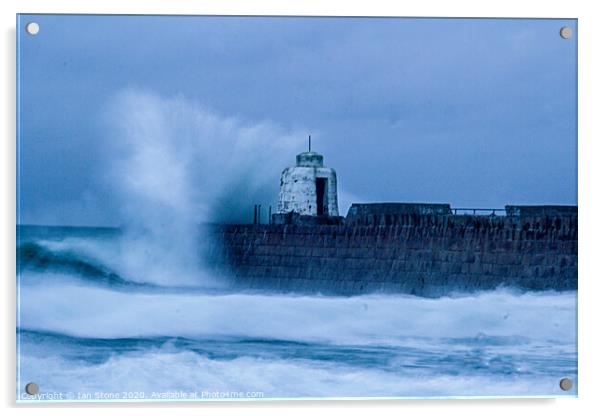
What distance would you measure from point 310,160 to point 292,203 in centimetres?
19

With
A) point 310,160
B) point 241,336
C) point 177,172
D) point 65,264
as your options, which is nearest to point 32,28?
point 177,172

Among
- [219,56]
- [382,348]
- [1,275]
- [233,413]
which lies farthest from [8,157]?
[382,348]

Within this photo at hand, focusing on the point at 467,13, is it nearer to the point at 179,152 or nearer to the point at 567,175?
the point at 567,175

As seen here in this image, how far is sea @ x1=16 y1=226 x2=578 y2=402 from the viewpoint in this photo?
3867 mm

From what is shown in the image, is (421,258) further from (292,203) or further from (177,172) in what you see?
(177,172)

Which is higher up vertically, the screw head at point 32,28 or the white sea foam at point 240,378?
the screw head at point 32,28

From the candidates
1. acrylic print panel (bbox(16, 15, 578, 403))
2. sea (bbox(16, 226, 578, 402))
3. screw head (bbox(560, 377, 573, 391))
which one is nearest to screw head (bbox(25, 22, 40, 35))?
acrylic print panel (bbox(16, 15, 578, 403))

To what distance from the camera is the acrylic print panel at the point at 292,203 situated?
3883 millimetres

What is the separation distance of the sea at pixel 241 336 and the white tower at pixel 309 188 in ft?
1.10

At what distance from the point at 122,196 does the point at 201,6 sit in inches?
30.1

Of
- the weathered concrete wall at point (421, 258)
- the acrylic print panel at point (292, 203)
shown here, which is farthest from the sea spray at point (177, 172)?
the weathered concrete wall at point (421, 258)

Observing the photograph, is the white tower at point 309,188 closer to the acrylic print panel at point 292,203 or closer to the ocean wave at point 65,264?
the acrylic print panel at point 292,203

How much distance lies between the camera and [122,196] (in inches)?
154

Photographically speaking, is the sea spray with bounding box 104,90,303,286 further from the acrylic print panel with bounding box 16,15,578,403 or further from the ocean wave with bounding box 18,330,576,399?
the ocean wave with bounding box 18,330,576,399
